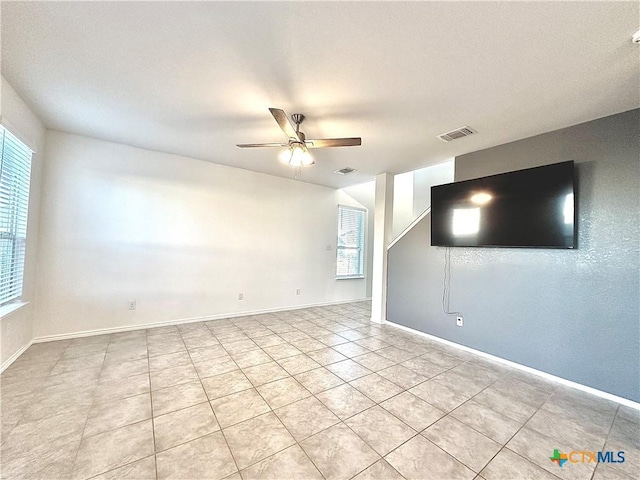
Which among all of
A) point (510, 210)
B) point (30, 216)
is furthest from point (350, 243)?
point (30, 216)

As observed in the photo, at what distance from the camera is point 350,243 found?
638 centimetres

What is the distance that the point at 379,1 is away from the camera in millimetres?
1391

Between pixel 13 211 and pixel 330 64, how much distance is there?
3.62 meters

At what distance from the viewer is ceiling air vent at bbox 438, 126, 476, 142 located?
2810 mm

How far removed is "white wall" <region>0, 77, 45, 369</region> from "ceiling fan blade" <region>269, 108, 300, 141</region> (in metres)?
2.43

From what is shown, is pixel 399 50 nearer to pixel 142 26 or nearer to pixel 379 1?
pixel 379 1

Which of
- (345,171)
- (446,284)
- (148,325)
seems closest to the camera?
Answer: (446,284)

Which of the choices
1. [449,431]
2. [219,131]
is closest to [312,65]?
[219,131]

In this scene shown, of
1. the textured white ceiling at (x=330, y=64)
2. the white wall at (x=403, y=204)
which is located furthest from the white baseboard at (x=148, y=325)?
the white wall at (x=403, y=204)

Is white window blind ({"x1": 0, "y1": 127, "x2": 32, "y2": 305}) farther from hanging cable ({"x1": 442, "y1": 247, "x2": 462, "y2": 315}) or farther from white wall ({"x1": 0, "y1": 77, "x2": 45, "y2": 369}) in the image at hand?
hanging cable ({"x1": 442, "y1": 247, "x2": 462, "y2": 315})

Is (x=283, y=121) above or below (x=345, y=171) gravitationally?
below

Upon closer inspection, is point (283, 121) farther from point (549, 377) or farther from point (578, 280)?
point (549, 377)

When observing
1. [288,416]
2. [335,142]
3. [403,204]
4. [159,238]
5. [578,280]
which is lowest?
[288,416]

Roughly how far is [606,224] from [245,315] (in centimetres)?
504
